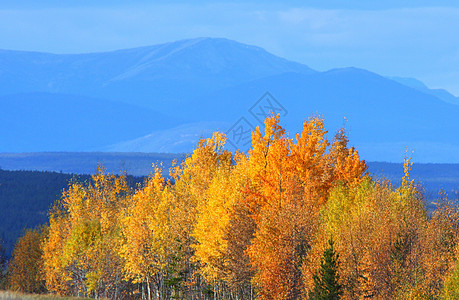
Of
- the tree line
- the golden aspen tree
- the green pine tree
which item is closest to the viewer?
the green pine tree

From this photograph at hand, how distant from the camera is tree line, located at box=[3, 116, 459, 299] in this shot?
2410 inches

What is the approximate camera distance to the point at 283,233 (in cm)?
6450

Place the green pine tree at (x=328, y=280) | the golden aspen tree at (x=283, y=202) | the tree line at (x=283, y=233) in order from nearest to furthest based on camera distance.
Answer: the green pine tree at (x=328, y=280)
the tree line at (x=283, y=233)
the golden aspen tree at (x=283, y=202)

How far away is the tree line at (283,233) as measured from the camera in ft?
201

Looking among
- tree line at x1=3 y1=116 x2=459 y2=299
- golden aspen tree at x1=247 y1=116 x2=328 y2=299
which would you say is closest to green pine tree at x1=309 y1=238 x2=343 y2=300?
tree line at x1=3 y1=116 x2=459 y2=299

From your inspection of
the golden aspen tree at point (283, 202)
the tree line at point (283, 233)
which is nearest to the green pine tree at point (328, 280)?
the tree line at point (283, 233)

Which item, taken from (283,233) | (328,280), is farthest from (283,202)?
(328,280)

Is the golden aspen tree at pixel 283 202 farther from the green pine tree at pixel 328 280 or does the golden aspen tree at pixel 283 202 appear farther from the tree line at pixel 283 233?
the green pine tree at pixel 328 280

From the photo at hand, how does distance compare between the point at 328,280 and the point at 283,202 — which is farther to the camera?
the point at 283,202

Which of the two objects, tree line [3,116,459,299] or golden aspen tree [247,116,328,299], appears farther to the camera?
golden aspen tree [247,116,328,299]

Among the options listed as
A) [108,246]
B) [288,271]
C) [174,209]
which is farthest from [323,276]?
[108,246]

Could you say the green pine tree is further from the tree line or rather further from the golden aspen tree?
the golden aspen tree

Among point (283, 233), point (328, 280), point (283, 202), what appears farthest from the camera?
point (283, 202)

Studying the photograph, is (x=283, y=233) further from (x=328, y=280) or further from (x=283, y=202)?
(x=328, y=280)
